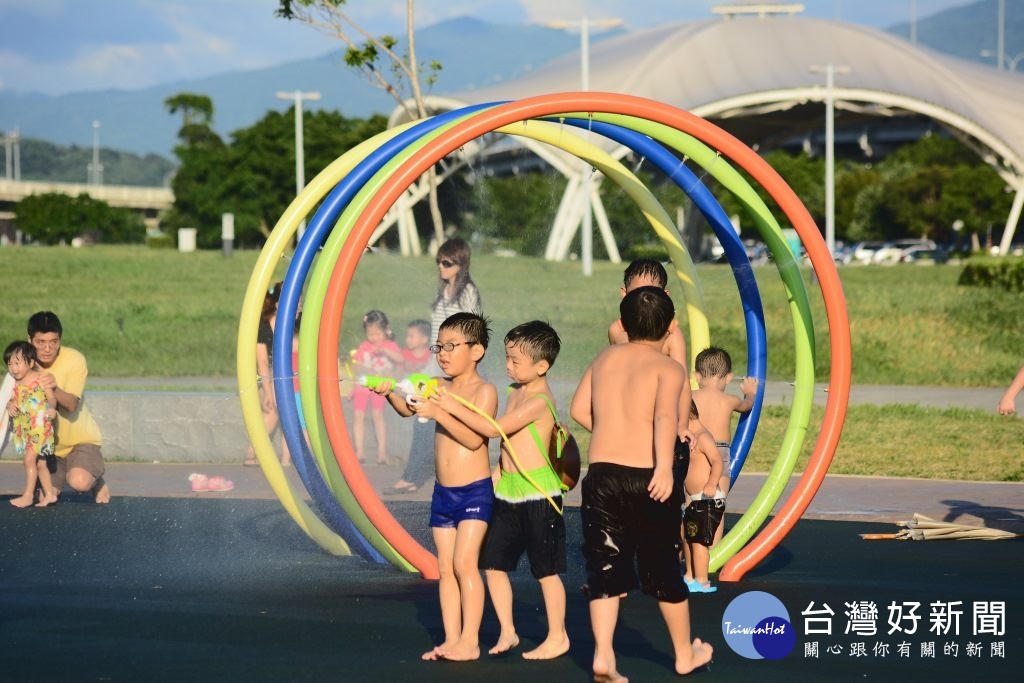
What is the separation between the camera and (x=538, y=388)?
5.90 metres

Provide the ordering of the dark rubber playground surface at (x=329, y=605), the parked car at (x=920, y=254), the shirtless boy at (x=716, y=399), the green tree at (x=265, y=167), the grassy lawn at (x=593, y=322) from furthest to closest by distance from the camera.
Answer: the green tree at (x=265, y=167) → the parked car at (x=920, y=254) → the grassy lawn at (x=593, y=322) → the shirtless boy at (x=716, y=399) → the dark rubber playground surface at (x=329, y=605)

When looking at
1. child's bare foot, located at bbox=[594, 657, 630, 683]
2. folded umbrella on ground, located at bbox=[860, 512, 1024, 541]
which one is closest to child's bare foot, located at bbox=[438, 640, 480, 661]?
child's bare foot, located at bbox=[594, 657, 630, 683]

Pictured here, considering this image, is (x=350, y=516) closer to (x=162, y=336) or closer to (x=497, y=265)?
(x=497, y=265)

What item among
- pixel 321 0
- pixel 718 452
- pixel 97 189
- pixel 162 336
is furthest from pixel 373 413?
pixel 97 189

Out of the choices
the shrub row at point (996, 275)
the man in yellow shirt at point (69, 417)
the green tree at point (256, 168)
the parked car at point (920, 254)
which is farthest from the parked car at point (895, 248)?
the man in yellow shirt at point (69, 417)

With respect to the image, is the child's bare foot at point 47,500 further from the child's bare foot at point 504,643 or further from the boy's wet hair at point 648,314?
the boy's wet hair at point 648,314

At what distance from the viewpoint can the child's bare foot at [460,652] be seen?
18.5 feet

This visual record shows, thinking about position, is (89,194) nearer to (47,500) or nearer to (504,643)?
(47,500)

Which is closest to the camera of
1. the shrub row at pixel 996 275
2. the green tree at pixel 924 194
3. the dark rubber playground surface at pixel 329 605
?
the dark rubber playground surface at pixel 329 605

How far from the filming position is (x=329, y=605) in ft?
21.9

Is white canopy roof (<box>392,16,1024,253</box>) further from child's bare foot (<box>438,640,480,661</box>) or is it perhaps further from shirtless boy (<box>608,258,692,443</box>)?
child's bare foot (<box>438,640,480,661</box>)

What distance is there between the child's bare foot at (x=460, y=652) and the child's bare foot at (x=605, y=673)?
0.59 m

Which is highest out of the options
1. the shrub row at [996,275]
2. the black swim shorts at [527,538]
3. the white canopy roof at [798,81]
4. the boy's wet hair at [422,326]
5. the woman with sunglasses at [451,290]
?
the white canopy roof at [798,81]

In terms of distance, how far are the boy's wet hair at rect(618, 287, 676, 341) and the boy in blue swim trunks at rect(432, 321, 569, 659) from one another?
50cm
